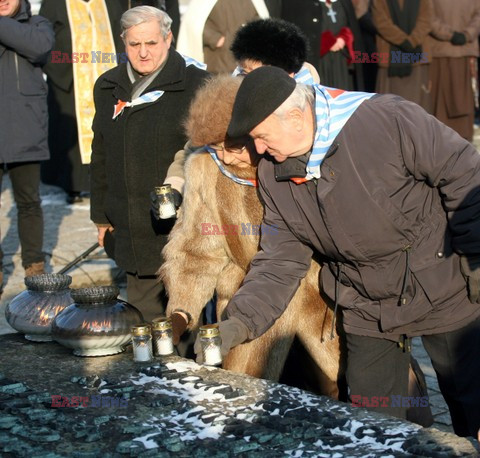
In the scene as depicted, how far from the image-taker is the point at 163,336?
432 centimetres

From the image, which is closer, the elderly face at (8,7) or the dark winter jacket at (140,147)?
the dark winter jacket at (140,147)

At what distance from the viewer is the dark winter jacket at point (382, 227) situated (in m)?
3.98

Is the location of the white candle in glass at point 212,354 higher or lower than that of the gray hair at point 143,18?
lower

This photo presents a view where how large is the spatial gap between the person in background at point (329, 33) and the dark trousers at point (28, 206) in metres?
3.20

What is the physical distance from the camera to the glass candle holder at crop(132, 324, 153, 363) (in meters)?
4.23

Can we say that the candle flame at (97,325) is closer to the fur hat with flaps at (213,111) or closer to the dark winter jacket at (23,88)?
the fur hat with flaps at (213,111)

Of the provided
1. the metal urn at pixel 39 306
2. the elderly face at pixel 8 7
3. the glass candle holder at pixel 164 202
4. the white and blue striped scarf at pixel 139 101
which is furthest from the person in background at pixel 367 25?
the metal urn at pixel 39 306

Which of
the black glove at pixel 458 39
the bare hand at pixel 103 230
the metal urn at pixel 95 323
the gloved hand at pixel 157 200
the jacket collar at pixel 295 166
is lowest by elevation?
the metal urn at pixel 95 323

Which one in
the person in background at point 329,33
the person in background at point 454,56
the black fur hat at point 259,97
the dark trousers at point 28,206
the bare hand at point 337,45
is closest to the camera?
the black fur hat at point 259,97

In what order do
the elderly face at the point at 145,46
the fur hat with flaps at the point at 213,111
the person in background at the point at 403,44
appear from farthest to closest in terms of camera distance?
the person in background at the point at 403,44 < the elderly face at the point at 145,46 < the fur hat with flaps at the point at 213,111

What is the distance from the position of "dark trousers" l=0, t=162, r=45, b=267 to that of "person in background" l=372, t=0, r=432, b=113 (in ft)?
15.5

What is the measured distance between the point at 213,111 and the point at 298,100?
0.63 metres

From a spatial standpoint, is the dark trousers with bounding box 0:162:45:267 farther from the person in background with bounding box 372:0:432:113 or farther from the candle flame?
the person in background with bounding box 372:0:432:113

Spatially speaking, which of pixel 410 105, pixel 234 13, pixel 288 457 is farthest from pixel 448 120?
pixel 288 457
